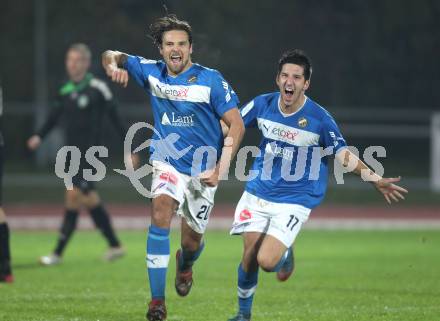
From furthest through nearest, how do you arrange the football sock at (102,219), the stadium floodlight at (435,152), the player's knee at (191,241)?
the stadium floodlight at (435,152) < the football sock at (102,219) < the player's knee at (191,241)

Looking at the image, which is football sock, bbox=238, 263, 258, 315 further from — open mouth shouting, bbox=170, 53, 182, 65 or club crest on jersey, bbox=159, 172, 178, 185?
open mouth shouting, bbox=170, 53, 182, 65

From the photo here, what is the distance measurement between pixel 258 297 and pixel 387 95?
15931 millimetres

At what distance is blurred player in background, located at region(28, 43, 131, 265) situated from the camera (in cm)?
1244

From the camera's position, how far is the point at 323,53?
24.3 m

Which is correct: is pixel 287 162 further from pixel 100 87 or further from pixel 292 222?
pixel 100 87

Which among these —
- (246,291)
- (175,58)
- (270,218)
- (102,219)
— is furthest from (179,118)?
(102,219)

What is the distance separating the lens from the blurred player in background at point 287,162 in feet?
25.3

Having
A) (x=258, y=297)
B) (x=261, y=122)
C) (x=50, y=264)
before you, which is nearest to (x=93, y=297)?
(x=258, y=297)

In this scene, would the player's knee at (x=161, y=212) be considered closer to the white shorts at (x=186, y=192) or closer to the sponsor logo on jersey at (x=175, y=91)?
the white shorts at (x=186, y=192)

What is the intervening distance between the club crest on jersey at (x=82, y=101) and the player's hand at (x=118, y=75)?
4.82 metres

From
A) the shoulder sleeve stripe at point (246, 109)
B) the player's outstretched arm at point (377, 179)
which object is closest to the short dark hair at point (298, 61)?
the shoulder sleeve stripe at point (246, 109)

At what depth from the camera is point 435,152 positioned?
23.8m

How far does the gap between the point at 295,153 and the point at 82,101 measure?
5333mm

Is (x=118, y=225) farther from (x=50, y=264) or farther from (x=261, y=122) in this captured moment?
(x=261, y=122)
